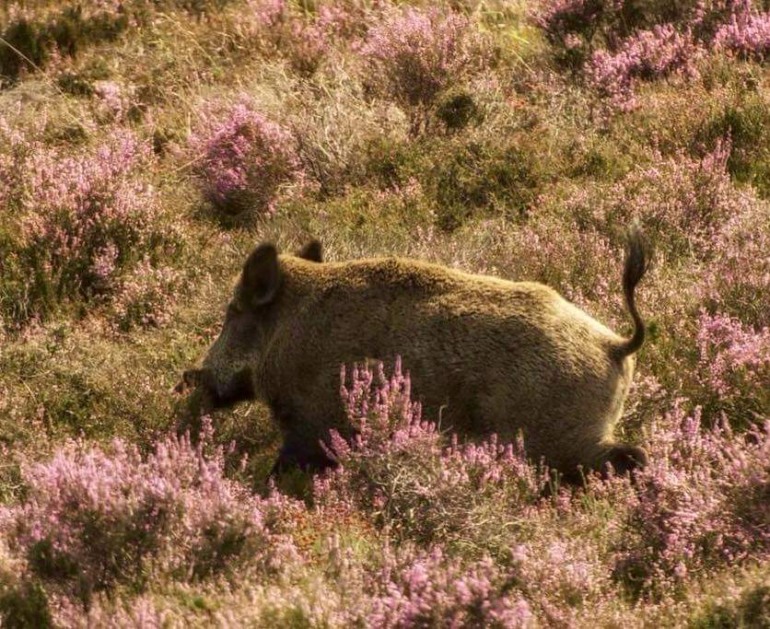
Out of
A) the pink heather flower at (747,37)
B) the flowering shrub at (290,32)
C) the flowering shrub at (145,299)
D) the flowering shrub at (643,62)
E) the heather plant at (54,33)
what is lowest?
the flowering shrub at (145,299)

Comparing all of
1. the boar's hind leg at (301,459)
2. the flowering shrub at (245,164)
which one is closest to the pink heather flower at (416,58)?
the flowering shrub at (245,164)

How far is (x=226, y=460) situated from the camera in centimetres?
726

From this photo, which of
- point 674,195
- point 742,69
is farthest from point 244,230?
point 742,69

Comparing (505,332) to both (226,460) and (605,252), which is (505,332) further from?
(605,252)

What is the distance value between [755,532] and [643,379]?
183 centimetres

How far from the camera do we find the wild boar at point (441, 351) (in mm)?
6332

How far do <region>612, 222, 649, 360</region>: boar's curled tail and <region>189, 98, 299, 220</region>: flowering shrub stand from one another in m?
4.31

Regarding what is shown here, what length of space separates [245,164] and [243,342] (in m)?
3.45

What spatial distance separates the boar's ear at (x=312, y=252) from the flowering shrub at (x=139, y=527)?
1.95m

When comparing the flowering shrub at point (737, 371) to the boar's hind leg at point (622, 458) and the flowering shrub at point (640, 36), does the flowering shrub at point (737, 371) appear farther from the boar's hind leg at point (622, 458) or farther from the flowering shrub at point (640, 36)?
the flowering shrub at point (640, 36)

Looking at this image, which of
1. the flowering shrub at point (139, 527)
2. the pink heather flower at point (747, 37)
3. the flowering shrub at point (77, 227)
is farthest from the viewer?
the pink heather flower at point (747, 37)

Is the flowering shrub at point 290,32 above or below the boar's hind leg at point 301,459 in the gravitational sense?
above

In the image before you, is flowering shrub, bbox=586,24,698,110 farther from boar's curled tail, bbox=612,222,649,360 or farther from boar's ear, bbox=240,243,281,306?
boar's curled tail, bbox=612,222,649,360

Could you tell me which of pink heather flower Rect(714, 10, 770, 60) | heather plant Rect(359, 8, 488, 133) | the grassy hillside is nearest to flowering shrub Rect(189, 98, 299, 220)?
the grassy hillside
